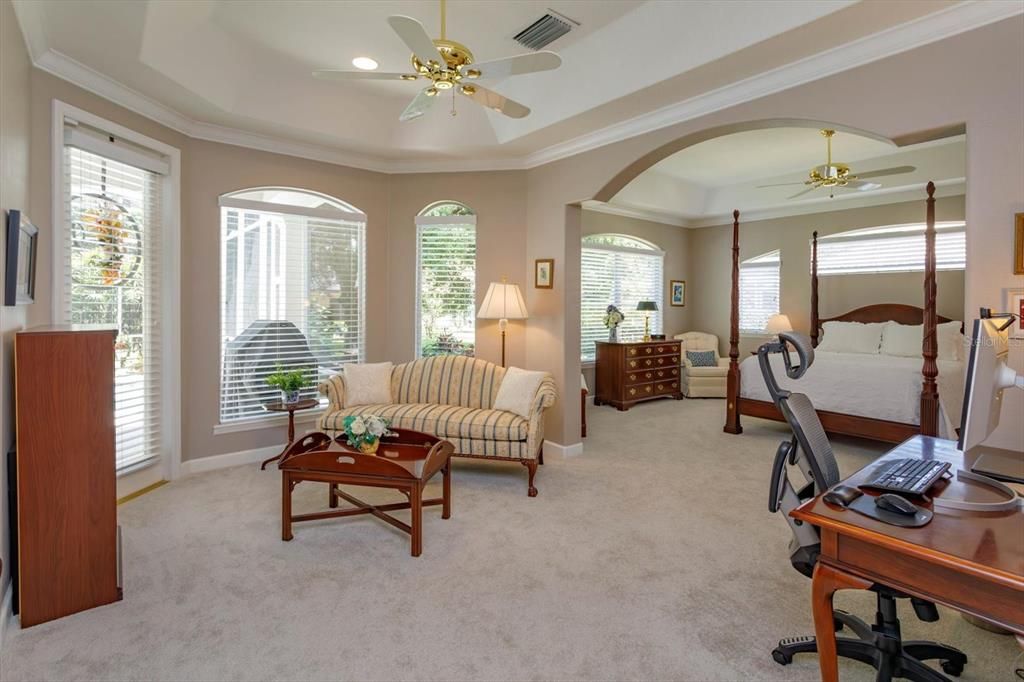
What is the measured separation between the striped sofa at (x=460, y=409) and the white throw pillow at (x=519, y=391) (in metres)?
0.06

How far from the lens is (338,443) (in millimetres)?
3414

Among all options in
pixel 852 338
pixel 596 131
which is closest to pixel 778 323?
pixel 852 338

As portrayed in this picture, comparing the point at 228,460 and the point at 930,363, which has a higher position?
the point at 930,363

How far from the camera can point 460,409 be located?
437 cm

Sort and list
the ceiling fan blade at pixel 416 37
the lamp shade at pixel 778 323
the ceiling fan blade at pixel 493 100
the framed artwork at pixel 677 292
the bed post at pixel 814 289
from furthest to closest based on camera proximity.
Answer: the framed artwork at pixel 677 292 → the lamp shade at pixel 778 323 → the bed post at pixel 814 289 → the ceiling fan blade at pixel 493 100 → the ceiling fan blade at pixel 416 37

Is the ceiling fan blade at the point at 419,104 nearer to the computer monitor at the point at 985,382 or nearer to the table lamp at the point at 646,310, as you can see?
the computer monitor at the point at 985,382

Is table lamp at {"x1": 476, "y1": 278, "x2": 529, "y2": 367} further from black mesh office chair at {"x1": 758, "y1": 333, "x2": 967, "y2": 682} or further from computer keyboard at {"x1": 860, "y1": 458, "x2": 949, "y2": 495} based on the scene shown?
computer keyboard at {"x1": 860, "y1": 458, "x2": 949, "y2": 495}

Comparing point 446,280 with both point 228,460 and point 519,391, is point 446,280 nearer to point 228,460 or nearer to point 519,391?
point 519,391

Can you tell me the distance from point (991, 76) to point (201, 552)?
4656 mm

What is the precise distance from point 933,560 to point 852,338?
21.1ft

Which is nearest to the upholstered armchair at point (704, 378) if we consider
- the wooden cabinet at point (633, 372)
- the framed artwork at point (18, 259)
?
the wooden cabinet at point (633, 372)

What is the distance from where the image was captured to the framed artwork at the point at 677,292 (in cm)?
875

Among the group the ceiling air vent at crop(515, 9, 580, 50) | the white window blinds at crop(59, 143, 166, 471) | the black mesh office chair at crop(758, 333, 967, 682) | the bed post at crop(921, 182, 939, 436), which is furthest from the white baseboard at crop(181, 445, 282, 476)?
the bed post at crop(921, 182, 939, 436)

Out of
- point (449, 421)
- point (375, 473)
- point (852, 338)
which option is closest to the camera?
point (375, 473)
